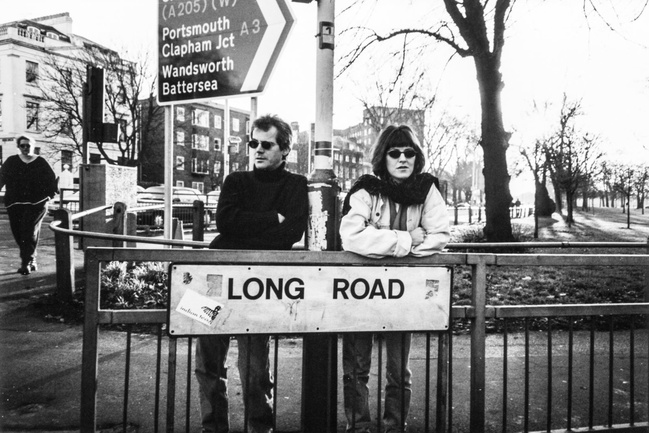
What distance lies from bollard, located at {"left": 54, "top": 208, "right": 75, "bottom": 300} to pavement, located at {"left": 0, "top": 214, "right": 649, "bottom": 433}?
204 mm

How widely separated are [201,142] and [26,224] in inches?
2233

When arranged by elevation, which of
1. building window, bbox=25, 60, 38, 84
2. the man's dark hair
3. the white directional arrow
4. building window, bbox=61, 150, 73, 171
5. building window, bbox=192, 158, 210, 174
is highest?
building window, bbox=25, 60, 38, 84

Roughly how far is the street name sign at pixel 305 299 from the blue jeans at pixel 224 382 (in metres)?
0.36

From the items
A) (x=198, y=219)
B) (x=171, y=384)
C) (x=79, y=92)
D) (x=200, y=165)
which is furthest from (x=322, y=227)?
(x=200, y=165)

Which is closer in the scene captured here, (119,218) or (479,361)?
(479,361)

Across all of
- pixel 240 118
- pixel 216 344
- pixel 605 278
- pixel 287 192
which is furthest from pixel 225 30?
pixel 240 118

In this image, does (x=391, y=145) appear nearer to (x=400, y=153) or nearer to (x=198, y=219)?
(x=400, y=153)

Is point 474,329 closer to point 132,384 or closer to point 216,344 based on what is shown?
point 216,344

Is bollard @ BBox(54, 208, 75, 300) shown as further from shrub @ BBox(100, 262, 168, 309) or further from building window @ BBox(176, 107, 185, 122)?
building window @ BBox(176, 107, 185, 122)

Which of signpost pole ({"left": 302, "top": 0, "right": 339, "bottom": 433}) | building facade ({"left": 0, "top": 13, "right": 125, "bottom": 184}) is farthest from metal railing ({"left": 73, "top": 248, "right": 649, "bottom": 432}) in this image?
building facade ({"left": 0, "top": 13, "right": 125, "bottom": 184})

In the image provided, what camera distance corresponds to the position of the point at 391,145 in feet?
10.0

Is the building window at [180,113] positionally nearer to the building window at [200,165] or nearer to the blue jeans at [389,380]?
the building window at [200,165]

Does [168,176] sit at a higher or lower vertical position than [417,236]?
higher

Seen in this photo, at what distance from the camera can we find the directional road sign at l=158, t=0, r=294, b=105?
3164 mm
